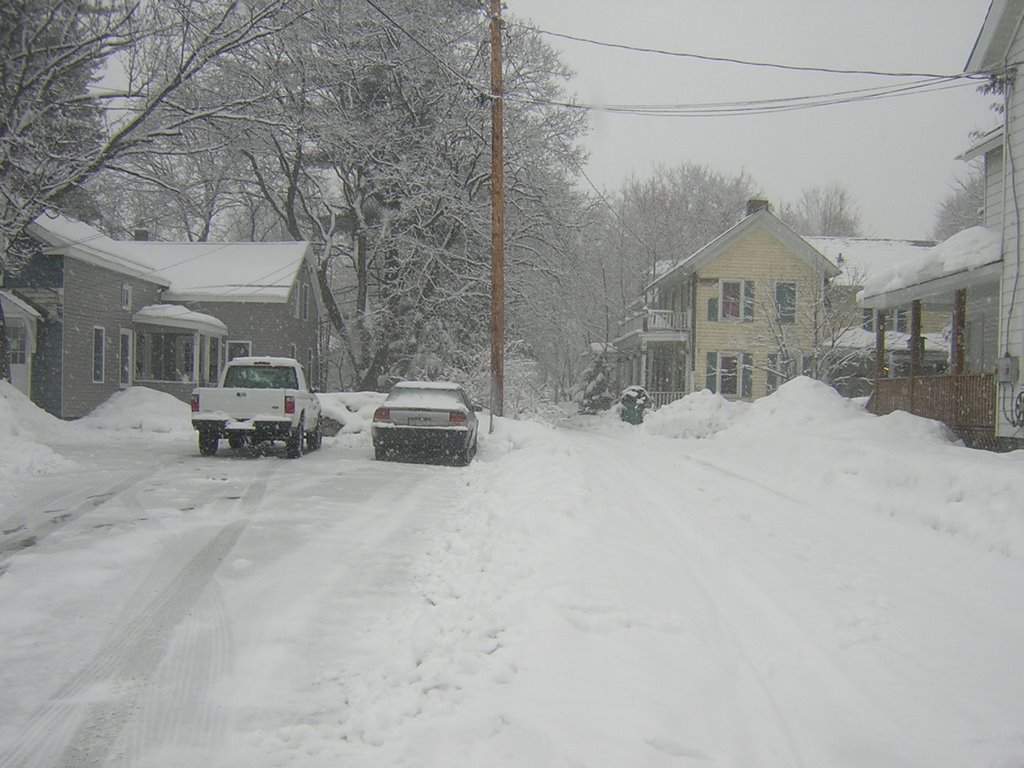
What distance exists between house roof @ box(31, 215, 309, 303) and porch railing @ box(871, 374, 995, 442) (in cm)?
2301

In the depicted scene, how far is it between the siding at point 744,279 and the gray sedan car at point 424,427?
68.2 ft

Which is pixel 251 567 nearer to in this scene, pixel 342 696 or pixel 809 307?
pixel 342 696

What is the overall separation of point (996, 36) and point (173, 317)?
25.3 m

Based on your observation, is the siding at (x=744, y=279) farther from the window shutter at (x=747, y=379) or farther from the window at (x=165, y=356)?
the window at (x=165, y=356)

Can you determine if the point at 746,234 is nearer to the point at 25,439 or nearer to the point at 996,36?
the point at 996,36

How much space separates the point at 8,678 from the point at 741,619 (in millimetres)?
4578

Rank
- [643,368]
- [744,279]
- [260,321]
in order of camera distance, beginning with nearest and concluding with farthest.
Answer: [260,321], [744,279], [643,368]

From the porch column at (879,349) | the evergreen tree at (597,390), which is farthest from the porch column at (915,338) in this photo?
the evergreen tree at (597,390)

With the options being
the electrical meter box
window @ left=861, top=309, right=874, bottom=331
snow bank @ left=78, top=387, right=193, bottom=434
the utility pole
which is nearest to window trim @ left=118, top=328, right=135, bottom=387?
snow bank @ left=78, top=387, right=193, bottom=434

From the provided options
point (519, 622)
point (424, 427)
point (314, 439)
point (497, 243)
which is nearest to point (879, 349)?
point (497, 243)

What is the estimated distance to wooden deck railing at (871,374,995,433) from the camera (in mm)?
15680

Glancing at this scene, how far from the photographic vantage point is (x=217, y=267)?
3484 centimetres

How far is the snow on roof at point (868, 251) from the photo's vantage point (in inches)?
1489

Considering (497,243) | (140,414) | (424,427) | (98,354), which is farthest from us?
(98,354)
